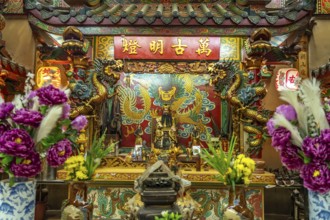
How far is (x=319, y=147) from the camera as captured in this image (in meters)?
1.39

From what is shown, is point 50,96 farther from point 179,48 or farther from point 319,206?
point 179,48

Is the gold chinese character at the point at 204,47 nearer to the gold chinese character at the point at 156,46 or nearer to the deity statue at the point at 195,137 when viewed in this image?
the gold chinese character at the point at 156,46

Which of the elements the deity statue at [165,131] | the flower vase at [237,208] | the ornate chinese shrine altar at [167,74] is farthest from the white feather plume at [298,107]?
the deity statue at [165,131]

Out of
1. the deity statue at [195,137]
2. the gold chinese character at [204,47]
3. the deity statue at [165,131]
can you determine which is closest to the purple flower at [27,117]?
the deity statue at [165,131]

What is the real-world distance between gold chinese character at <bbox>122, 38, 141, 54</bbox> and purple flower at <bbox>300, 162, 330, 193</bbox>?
4.50 m

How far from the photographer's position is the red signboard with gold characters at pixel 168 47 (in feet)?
18.3

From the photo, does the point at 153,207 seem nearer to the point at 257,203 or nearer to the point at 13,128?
the point at 13,128

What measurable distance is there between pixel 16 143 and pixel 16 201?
0.91 ft

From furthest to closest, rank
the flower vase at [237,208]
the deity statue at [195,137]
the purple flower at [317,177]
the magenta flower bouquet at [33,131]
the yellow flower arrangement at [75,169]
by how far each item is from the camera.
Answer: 1. the deity statue at [195,137]
2. the yellow flower arrangement at [75,169]
3. the flower vase at [237,208]
4. the magenta flower bouquet at [33,131]
5. the purple flower at [317,177]

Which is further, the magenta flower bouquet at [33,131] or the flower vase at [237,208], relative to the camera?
the flower vase at [237,208]

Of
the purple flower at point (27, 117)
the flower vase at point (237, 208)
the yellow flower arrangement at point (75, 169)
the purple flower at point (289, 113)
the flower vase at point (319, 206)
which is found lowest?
the flower vase at point (237, 208)

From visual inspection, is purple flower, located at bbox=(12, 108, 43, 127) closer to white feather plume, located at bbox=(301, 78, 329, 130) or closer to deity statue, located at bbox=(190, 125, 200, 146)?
white feather plume, located at bbox=(301, 78, 329, 130)

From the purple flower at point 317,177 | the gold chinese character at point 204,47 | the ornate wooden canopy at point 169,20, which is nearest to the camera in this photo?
the purple flower at point 317,177

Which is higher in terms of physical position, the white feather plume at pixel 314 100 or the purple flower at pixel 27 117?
the white feather plume at pixel 314 100
